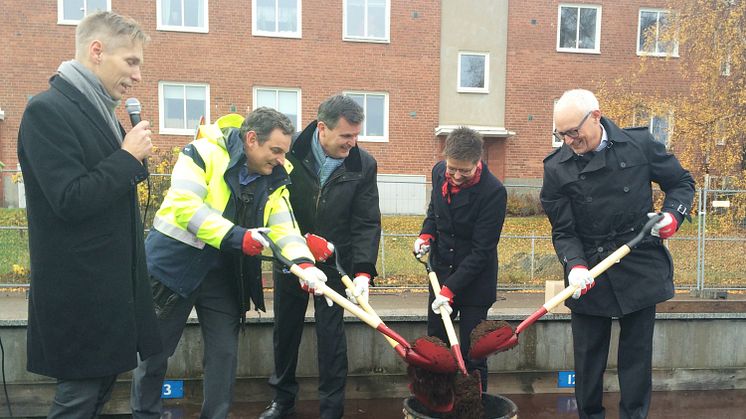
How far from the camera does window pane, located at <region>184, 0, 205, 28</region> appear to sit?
16.0 metres

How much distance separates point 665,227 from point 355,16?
48.6 ft

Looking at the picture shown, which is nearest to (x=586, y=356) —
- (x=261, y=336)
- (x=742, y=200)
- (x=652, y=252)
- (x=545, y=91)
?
(x=652, y=252)

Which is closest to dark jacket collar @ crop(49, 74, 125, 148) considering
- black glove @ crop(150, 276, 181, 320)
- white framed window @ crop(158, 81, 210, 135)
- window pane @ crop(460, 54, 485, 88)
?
black glove @ crop(150, 276, 181, 320)

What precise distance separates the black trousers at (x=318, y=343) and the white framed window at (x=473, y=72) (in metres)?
14.4

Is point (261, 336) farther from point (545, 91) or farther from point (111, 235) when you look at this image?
point (545, 91)

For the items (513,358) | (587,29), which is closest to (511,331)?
(513,358)

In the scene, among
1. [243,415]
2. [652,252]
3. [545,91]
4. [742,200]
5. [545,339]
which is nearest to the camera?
[652,252]

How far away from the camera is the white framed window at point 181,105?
16.1m

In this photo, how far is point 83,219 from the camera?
89.4 inches

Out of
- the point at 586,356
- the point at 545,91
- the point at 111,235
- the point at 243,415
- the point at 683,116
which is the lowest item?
the point at 243,415

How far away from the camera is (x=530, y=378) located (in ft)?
15.2

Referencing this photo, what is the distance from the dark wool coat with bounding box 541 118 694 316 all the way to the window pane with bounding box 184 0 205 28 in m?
14.7

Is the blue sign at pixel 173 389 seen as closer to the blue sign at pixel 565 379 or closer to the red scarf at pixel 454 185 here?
the red scarf at pixel 454 185

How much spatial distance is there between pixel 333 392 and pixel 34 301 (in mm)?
2058
